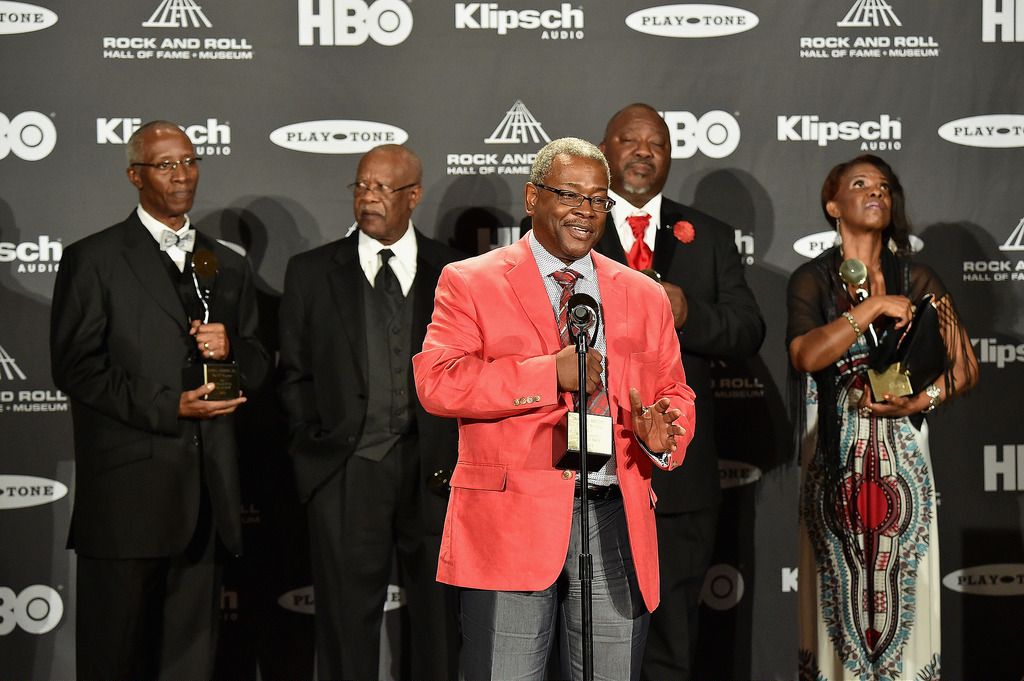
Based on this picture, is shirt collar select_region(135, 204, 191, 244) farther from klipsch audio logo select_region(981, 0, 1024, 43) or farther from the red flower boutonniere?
klipsch audio logo select_region(981, 0, 1024, 43)

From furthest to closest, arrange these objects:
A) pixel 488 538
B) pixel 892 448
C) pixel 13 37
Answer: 1. pixel 13 37
2. pixel 892 448
3. pixel 488 538

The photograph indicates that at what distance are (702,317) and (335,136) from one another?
2.08 meters

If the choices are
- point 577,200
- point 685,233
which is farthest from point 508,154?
point 577,200

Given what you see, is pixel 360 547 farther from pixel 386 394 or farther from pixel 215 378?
pixel 215 378

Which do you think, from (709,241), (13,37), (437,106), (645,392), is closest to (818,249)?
(709,241)

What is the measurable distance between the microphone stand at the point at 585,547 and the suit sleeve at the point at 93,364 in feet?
6.53

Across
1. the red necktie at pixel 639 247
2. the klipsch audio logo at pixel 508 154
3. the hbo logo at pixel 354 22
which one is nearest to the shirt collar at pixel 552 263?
the red necktie at pixel 639 247

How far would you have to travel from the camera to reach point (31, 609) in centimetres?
511

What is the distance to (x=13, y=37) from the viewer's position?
5125 millimetres

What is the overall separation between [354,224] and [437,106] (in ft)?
2.23

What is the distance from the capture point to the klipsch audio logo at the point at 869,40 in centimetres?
522

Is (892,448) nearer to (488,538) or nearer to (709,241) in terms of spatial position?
(709,241)

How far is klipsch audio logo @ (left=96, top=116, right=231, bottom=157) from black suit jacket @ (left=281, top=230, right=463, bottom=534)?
0.97m

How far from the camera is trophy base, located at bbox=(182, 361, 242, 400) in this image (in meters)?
4.14
